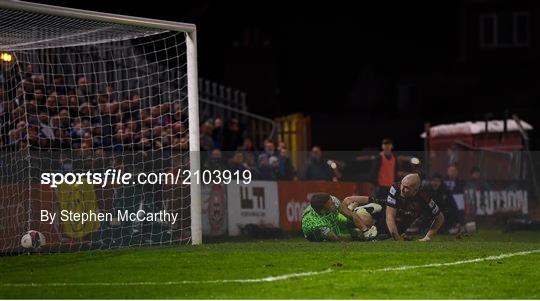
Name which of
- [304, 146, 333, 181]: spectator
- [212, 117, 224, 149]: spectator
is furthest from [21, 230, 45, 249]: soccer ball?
[212, 117, 224, 149]: spectator

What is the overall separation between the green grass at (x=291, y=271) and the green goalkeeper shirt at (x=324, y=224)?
0.28 metres

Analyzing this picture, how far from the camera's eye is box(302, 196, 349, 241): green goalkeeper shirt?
19.6 m

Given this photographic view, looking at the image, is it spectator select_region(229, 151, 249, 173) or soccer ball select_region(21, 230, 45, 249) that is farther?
spectator select_region(229, 151, 249, 173)

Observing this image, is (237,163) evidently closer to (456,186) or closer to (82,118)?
(82,118)

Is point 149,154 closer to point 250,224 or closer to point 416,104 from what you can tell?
point 250,224

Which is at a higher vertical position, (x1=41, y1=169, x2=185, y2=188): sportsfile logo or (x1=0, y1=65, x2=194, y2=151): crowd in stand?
(x1=0, y1=65, x2=194, y2=151): crowd in stand

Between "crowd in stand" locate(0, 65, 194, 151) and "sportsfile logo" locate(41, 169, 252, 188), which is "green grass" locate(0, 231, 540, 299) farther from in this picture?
"crowd in stand" locate(0, 65, 194, 151)

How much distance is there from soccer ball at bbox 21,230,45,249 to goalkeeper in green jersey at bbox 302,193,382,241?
12.8 ft

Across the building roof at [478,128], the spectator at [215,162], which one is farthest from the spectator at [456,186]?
the building roof at [478,128]

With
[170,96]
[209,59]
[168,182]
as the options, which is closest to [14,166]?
[168,182]

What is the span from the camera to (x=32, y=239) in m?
18.5

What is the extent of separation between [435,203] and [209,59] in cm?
2154

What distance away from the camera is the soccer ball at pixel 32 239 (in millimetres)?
18391

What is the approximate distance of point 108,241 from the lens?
19.0 meters
